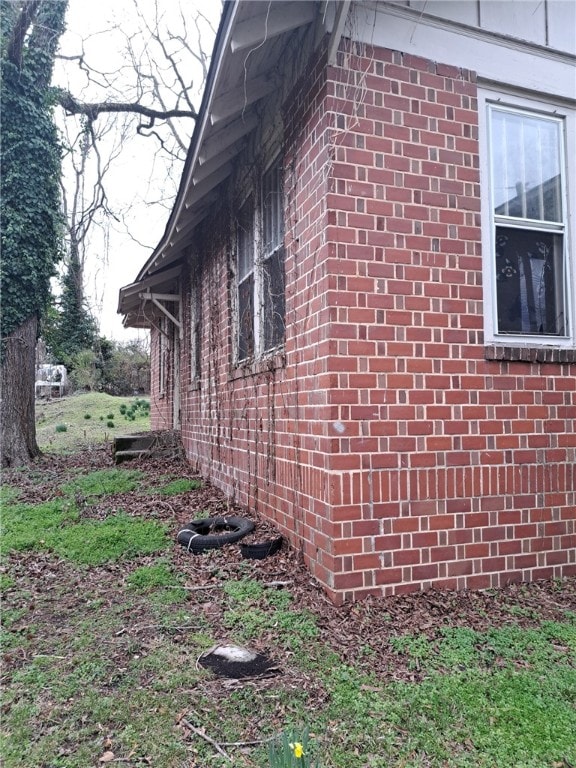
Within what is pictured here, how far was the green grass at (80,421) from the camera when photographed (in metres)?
14.6

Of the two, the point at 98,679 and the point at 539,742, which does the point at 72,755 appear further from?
the point at 539,742

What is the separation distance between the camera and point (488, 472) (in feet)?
12.1

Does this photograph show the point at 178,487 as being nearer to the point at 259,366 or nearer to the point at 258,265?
the point at 259,366

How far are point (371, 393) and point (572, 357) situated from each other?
173 centimetres

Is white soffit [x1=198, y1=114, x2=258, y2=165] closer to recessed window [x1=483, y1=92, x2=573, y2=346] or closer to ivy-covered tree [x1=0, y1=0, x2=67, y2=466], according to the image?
recessed window [x1=483, y1=92, x2=573, y2=346]

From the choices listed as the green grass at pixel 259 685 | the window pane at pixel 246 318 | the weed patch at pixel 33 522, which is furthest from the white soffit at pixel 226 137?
the weed patch at pixel 33 522

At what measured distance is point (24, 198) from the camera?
10.3 metres

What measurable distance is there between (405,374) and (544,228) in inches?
70.3

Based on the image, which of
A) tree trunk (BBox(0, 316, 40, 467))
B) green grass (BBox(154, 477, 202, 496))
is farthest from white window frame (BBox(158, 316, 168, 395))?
green grass (BBox(154, 477, 202, 496))

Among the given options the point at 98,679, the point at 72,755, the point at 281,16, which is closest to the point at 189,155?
the point at 281,16

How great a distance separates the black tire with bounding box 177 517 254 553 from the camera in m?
4.54

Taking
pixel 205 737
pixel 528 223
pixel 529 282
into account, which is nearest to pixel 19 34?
pixel 528 223

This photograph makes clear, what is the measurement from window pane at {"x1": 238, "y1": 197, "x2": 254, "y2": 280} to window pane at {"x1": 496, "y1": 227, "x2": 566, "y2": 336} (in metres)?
2.74

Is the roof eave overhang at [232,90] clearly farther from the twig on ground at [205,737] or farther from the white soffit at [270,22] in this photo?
the twig on ground at [205,737]
